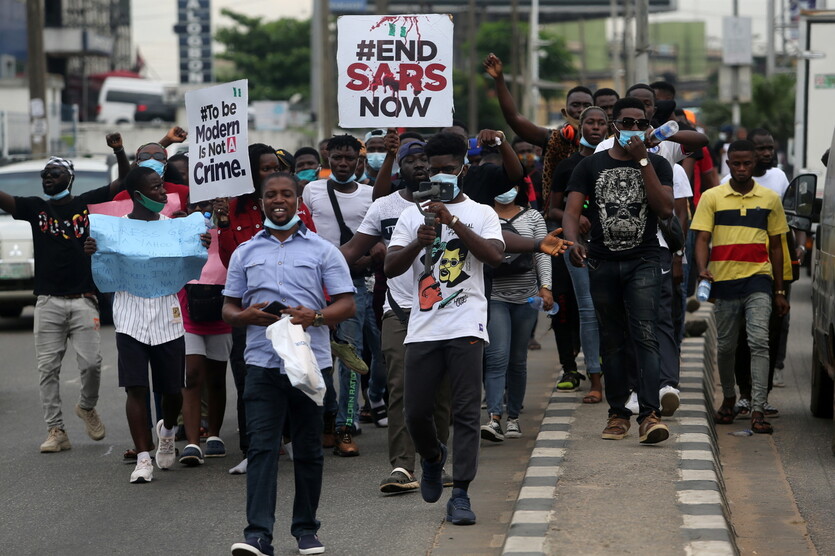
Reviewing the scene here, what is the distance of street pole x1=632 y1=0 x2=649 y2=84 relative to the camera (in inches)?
627

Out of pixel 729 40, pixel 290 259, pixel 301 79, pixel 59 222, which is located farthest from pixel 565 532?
pixel 301 79

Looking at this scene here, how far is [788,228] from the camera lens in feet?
32.3

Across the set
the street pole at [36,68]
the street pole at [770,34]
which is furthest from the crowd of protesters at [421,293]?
the street pole at [770,34]

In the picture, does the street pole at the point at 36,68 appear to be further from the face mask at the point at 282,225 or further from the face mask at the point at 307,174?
the face mask at the point at 282,225

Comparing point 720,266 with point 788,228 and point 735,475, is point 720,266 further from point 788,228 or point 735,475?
point 735,475

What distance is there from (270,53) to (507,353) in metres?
71.2

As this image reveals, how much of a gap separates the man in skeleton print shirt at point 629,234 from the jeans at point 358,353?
65.9 inches

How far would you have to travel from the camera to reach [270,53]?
259ft

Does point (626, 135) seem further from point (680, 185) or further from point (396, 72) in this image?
point (680, 185)

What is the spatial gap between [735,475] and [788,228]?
192 cm

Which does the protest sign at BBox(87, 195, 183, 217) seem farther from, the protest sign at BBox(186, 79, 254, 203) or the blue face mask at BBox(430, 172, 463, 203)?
the blue face mask at BBox(430, 172, 463, 203)

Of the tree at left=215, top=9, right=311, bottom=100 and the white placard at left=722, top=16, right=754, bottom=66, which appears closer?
the white placard at left=722, top=16, right=754, bottom=66

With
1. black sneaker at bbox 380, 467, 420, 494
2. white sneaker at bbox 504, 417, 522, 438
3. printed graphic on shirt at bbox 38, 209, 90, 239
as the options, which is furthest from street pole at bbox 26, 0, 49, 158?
black sneaker at bbox 380, 467, 420, 494

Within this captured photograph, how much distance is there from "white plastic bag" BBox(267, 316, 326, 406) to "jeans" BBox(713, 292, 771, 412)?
4198 millimetres
